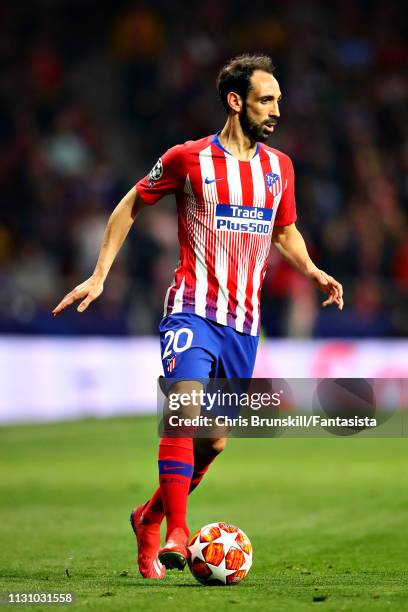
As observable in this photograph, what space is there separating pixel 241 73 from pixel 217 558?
7.68 ft

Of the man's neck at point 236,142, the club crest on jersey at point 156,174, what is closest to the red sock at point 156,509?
the club crest on jersey at point 156,174

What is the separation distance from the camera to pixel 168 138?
18359mm

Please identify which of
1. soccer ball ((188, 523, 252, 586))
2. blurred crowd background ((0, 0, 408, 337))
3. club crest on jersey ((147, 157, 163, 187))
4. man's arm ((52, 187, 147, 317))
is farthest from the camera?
blurred crowd background ((0, 0, 408, 337))

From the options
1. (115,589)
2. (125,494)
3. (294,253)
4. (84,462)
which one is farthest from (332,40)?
(115,589)

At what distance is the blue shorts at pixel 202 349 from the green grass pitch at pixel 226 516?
977mm

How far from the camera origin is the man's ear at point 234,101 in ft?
20.5

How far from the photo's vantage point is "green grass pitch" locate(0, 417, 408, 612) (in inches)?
214

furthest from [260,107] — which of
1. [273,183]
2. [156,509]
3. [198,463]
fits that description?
[156,509]

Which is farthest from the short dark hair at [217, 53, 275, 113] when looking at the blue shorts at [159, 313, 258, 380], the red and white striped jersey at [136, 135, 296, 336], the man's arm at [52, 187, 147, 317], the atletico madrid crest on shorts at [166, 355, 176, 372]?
the atletico madrid crest on shorts at [166, 355, 176, 372]

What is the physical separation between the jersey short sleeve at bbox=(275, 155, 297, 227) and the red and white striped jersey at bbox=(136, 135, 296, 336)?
0.36 feet

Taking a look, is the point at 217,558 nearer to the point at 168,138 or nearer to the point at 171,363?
the point at 171,363

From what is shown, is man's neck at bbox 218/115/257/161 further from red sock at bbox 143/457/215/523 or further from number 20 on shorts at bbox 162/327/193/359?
red sock at bbox 143/457/215/523

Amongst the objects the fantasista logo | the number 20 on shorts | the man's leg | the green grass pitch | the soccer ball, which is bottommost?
the green grass pitch

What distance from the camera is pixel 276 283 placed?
16.2 metres
